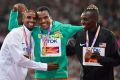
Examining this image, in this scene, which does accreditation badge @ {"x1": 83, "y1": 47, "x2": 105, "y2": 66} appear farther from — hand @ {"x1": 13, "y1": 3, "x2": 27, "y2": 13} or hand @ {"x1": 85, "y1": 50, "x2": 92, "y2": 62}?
hand @ {"x1": 13, "y1": 3, "x2": 27, "y2": 13}

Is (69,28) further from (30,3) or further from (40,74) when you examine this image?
(30,3)

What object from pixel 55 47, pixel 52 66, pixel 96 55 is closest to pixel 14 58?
pixel 52 66

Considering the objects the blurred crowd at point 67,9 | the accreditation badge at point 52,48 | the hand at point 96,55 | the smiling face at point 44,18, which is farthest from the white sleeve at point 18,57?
the blurred crowd at point 67,9

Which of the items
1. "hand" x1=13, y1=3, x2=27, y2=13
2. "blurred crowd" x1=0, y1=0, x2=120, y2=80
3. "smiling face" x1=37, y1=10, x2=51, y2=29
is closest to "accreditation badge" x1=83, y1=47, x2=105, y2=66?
"smiling face" x1=37, y1=10, x2=51, y2=29

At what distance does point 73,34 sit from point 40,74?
0.73 m

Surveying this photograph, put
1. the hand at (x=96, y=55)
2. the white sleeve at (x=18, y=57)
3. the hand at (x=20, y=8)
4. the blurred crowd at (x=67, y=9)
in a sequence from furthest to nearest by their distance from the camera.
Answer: the blurred crowd at (x=67, y=9)
the hand at (x=20, y=8)
the white sleeve at (x=18, y=57)
the hand at (x=96, y=55)

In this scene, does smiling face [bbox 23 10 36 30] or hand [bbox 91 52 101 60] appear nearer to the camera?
hand [bbox 91 52 101 60]

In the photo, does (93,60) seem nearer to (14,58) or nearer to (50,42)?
(50,42)

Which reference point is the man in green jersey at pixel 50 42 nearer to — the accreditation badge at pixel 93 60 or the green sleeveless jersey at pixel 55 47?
the green sleeveless jersey at pixel 55 47

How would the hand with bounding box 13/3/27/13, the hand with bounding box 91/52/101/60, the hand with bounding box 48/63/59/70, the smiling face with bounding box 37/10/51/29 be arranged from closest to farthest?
1. the hand with bounding box 91/52/101/60
2. the hand with bounding box 48/63/59/70
3. the smiling face with bounding box 37/10/51/29
4. the hand with bounding box 13/3/27/13

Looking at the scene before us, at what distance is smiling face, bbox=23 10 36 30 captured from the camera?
23.6ft

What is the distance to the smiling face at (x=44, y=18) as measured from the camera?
7297 mm

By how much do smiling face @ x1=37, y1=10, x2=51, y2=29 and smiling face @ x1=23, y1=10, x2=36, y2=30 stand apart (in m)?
0.10

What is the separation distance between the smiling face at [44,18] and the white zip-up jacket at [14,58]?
0.80 ft
